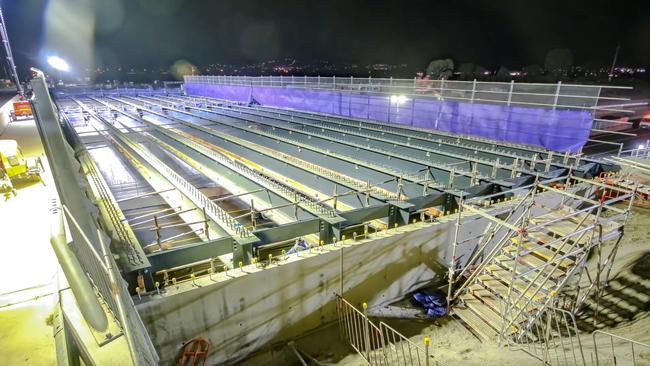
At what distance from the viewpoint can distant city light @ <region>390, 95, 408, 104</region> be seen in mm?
15539

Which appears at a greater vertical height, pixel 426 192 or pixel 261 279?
pixel 426 192

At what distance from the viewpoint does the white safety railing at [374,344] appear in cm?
543

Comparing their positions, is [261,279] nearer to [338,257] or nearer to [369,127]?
[338,257]

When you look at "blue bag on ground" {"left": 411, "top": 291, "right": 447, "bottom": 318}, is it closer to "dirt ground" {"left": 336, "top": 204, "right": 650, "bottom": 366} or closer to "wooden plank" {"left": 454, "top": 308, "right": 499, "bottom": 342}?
"dirt ground" {"left": 336, "top": 204, "right": 650, "bottom": 366}

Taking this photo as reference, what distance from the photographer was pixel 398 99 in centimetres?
1577

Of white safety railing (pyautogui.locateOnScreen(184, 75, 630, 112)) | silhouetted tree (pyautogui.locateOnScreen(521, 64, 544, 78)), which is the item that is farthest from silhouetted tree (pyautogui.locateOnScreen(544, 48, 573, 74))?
white safety railing (pyautogui.locateOnScreen(184, 75, 630, 112))

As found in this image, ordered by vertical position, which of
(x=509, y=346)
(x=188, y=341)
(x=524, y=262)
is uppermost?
(x=524, y=262)

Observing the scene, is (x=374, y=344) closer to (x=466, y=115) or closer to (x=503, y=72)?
(x=466, y=115)

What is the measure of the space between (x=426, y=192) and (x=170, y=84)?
46.1 metres

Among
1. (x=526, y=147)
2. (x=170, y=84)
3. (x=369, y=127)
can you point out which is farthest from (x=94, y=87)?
(x=526, y=147)

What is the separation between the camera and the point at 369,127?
15.1 metres

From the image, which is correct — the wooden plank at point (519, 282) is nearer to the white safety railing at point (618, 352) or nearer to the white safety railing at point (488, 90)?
the white safety railing at point (618, 352)

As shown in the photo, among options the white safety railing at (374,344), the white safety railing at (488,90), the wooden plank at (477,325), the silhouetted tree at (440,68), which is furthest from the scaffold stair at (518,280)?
the silhouetted tree at (440,68)

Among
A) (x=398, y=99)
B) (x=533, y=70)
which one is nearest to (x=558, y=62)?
(x=533, y=70)
